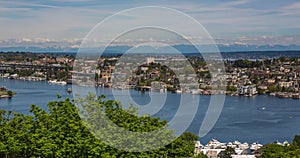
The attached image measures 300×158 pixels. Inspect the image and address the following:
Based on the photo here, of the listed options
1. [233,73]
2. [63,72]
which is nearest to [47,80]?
[63,72]

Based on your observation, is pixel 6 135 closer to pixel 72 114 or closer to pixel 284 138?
pixel 72 114

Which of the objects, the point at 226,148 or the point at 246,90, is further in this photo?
the point at 246,90

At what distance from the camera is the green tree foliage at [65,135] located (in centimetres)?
245

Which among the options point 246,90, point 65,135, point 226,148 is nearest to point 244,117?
point 226,148

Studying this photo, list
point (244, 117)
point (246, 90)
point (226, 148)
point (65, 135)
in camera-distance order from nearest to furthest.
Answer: point (65, 135), point (226, 148), point (244, 117), point (246, 90)

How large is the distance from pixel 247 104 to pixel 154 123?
39.5ft

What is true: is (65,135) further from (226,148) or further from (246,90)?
(246,90)

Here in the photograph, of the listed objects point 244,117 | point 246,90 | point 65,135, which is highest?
point 65,135

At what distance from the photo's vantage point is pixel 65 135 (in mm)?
2537

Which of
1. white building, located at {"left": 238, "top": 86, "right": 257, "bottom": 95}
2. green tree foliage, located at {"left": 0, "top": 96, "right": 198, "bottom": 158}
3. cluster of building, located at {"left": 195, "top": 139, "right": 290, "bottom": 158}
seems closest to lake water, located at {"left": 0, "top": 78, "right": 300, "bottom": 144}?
cluster of building, located at {"left": 195, "top": 139, "right": 290, "bottom": 158}

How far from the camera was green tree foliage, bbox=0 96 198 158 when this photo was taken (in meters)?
2.45

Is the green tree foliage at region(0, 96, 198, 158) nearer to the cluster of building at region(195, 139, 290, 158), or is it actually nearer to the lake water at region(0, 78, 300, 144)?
the cluster of building at region(195, 139, 290, 158)

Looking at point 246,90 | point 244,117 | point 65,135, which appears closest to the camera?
point 65,135

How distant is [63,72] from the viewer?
20594 millimetres
